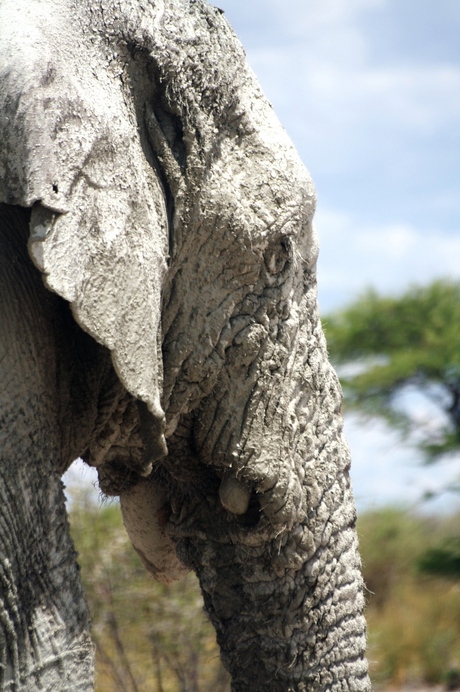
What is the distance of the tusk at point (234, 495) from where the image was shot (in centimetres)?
183

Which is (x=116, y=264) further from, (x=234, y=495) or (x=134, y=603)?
(x=134, y=603)

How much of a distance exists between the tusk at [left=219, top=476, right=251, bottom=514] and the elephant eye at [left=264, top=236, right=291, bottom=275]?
1.12ft

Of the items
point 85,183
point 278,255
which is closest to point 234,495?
point 278,255

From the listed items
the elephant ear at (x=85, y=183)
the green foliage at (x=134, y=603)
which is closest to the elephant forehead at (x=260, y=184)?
the elephant ear at (x=85, y=183)

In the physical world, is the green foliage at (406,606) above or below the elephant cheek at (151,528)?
above

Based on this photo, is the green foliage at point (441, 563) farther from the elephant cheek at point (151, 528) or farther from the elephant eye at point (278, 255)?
the elephant eye at point (278, 255)

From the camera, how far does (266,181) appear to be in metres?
1.74

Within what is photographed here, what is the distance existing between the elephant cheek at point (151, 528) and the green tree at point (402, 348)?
8.40m

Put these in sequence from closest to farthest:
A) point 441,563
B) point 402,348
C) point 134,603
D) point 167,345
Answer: point 167,345 → point 134,603 → point 441,563 → point 402,348

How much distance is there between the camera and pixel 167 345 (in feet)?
5.59

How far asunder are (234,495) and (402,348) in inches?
394

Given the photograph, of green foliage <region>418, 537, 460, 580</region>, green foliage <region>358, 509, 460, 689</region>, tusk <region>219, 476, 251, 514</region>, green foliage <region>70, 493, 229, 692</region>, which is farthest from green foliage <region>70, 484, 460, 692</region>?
green foliage <region>418, 537, 460, 580</region>

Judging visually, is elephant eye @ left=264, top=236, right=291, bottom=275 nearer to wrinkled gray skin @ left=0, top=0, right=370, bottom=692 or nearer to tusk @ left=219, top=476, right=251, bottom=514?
wrinkled gray skin @ left=0, top=0, right=370, bottom=692

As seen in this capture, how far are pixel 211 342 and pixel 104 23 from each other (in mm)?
492
